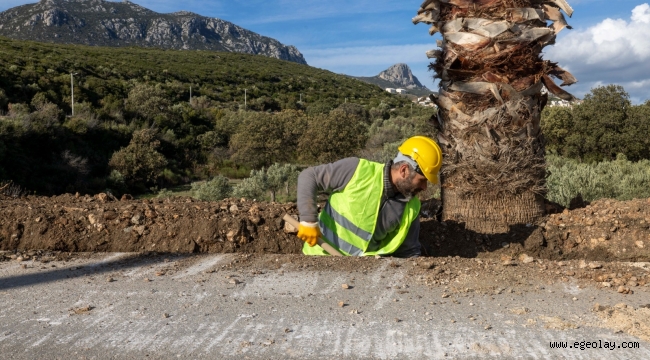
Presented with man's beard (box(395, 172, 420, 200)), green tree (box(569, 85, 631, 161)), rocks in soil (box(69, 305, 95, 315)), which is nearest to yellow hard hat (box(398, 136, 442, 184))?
man's beard (box(395, 172, 420, 200))

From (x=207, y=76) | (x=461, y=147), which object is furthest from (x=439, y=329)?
(x=207, y=76)

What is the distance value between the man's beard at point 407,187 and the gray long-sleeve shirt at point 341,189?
0.20 ft

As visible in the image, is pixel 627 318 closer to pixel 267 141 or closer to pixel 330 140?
pixel 330 140

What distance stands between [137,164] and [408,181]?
23904mm

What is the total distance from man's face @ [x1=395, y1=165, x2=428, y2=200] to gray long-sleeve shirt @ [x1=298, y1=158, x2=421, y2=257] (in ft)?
0.30

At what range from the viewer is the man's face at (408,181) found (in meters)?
4.19

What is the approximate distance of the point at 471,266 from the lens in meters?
3.61

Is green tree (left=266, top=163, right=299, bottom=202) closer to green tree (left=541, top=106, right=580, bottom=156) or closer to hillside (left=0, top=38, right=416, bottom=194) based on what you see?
hillside (left=0, top=38, right=416, bottom=194)

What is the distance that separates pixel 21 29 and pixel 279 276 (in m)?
105

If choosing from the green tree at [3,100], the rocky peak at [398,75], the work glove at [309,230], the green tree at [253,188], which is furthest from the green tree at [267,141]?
the rocky peak at [398,75]

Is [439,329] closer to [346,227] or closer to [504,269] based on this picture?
[504,269]

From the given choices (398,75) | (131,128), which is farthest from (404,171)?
(398,75)

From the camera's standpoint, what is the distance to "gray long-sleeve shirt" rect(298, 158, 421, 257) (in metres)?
4.22

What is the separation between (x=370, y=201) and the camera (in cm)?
436
